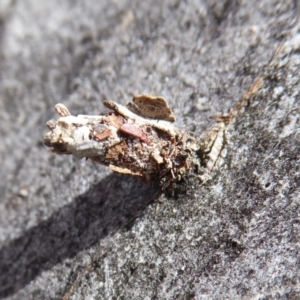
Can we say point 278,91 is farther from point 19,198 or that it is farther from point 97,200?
point 19,198

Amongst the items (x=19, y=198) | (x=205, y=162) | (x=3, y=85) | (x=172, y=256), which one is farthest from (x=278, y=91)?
(x=3, y=85)

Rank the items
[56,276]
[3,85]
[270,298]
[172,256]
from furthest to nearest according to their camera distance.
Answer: [3,85]
[56,276]
[172,256]
[270,298]

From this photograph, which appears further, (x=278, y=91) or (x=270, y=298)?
(x=278, y=91)

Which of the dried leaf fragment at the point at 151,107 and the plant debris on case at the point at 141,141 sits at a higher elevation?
the dried leaf fragment at the point at 151,107

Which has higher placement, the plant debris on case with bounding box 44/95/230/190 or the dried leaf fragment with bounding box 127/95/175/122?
the dried leaf fragment with bounding box 127/95/175/122
